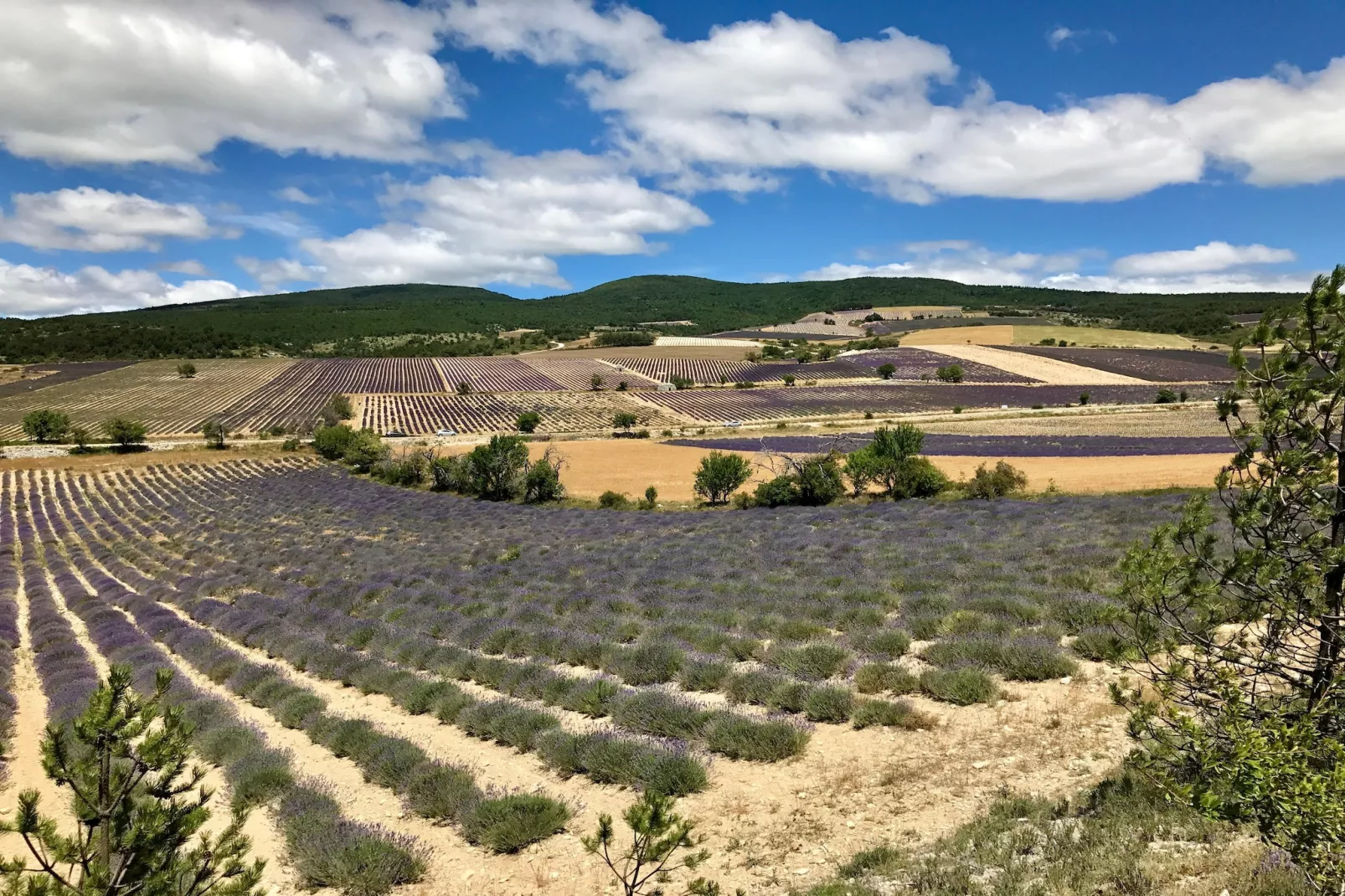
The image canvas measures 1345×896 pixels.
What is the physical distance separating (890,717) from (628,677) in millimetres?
4294

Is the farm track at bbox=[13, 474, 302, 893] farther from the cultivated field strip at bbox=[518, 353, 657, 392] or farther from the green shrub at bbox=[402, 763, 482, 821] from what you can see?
the cultivated field strip at bbox=[518, 353, 657, 392]

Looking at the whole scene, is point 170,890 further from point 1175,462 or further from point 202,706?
point 1175,462

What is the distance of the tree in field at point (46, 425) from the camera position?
7081cm

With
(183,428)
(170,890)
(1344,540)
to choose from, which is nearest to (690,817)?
(170,890)

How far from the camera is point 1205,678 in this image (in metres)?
4.70

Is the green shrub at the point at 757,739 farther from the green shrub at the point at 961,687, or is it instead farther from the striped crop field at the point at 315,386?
the striped crop field at the point at 315,386

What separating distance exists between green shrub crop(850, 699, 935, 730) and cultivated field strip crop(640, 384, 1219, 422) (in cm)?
7213

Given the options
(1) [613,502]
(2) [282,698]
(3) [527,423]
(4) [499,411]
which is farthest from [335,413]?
(2) [282,698]

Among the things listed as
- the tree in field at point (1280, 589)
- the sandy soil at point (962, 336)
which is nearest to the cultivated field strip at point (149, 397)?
the tree in field at point (1280, 589)

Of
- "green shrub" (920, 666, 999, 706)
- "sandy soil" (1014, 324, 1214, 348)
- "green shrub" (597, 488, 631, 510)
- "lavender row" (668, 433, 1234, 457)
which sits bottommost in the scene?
"green shrub" (597, 488, 631, 510)

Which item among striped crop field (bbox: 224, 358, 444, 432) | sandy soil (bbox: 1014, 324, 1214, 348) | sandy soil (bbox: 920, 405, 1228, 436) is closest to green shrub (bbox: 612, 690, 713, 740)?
sandy soil (bbox: 920, 405, 1228, 436)

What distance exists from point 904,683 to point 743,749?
2684mm

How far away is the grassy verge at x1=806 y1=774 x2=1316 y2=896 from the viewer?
4.79m

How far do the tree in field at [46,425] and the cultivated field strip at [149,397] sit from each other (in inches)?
197
